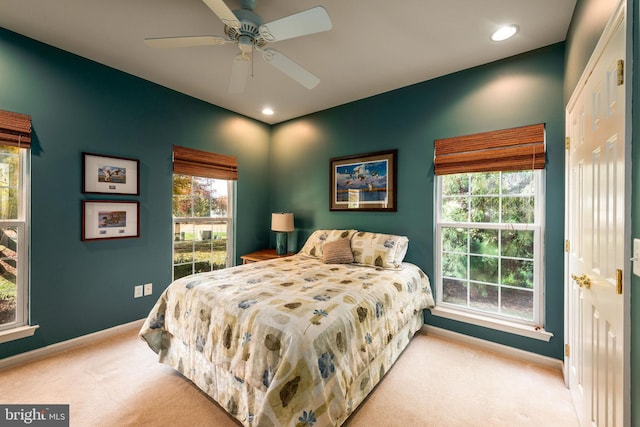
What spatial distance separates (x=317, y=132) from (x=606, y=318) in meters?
3.39

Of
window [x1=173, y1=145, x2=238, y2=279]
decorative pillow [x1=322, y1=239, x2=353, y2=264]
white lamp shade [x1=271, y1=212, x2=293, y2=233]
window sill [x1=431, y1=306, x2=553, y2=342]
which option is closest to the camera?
window sill [x1=431, y1=306, x2=553, y2=342]

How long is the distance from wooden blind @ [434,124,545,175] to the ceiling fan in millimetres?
1601

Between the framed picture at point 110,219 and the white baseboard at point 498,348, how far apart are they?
11.0 ft

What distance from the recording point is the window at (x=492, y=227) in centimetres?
242

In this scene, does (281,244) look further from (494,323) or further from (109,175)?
(494,323)

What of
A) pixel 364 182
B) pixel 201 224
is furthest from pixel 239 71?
pixel 201 224

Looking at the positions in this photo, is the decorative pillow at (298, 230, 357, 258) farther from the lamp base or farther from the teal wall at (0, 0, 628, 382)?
the lamp base

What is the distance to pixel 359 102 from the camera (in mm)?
3475

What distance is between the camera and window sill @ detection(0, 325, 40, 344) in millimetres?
2179

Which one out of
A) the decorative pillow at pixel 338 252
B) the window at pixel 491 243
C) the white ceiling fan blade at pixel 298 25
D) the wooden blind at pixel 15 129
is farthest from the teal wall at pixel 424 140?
the wooden blind at pixel 15 129

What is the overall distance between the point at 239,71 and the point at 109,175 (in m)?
1.80

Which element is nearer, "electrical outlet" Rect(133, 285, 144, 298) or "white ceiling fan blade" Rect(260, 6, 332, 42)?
"white ceiling fan blade" Rect(260, 6, 332, 42)

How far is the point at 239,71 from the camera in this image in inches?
82.3

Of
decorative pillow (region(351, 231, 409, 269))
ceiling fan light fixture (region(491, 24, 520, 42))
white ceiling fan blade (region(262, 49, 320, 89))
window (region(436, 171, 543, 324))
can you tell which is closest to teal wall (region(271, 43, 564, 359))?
window (region(436, 171, 543, 324))
